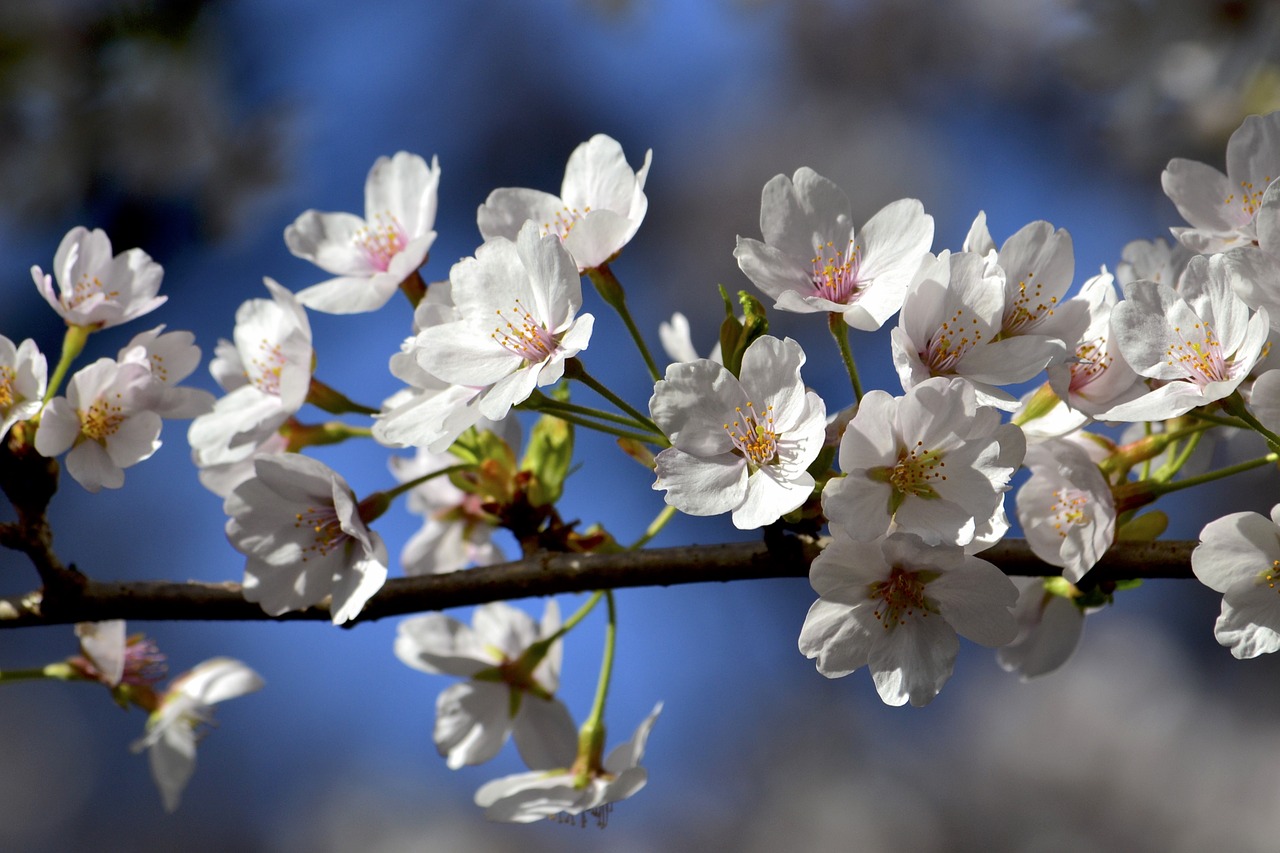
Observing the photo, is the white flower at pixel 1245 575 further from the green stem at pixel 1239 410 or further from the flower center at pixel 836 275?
the flower center at pixel 836 275

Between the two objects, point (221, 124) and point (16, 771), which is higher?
point (221, 124)

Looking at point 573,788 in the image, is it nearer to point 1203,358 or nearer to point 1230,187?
point 1203,358

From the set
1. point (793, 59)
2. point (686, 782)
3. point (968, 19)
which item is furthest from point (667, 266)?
point (686, 782)

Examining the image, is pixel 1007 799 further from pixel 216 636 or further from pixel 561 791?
pixel 561 791

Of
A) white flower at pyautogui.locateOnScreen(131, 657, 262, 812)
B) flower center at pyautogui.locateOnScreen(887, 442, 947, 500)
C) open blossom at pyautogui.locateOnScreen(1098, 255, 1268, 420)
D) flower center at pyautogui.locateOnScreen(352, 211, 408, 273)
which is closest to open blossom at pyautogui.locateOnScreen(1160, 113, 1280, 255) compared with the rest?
open blossom at pyautogui.locateOnScreen(1098, 255, 1268, 420)

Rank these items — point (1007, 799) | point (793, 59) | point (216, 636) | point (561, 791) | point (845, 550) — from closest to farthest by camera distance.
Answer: point (845, 550), point (561, 791), point (1007, 799), point (216, 636), point (793, 59)

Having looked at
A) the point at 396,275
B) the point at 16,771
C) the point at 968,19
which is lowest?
the point at 16,771

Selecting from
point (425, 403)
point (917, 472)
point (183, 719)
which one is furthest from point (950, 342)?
point (183, 719)

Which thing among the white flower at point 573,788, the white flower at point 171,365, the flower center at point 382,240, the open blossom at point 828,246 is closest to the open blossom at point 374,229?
the flower center at point 382,240
